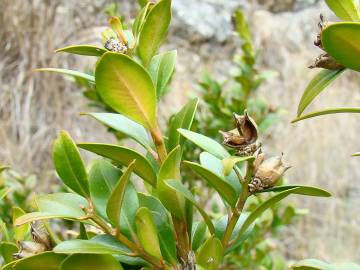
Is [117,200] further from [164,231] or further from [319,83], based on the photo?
[319,83]

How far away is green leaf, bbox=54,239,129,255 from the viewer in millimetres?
445

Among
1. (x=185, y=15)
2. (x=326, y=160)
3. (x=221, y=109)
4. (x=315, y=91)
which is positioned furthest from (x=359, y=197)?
(x=315, y=91)

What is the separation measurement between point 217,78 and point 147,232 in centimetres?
437

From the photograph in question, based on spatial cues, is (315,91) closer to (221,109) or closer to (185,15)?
(221,109)

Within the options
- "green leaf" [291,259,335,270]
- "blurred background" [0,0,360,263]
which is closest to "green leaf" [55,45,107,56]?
"green leaf" [291,259,335,270]

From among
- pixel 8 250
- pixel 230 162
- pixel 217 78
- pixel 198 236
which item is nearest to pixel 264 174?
pixel 230 162

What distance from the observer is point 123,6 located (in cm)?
485

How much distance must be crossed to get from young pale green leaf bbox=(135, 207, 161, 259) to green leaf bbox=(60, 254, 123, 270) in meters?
0.03

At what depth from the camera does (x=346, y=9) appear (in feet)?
1.64

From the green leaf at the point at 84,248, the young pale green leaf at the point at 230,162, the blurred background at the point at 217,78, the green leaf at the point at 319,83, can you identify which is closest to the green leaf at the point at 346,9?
the green leaf at the point at 319,83

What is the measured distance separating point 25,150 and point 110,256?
292cm

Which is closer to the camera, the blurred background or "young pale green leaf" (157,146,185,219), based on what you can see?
"young pale green leaf" (157,146,185,219)

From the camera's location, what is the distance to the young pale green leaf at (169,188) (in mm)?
491

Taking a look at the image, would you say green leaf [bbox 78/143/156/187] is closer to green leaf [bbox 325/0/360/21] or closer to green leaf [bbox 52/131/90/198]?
green leaf [bbox 52/131/90/198]
